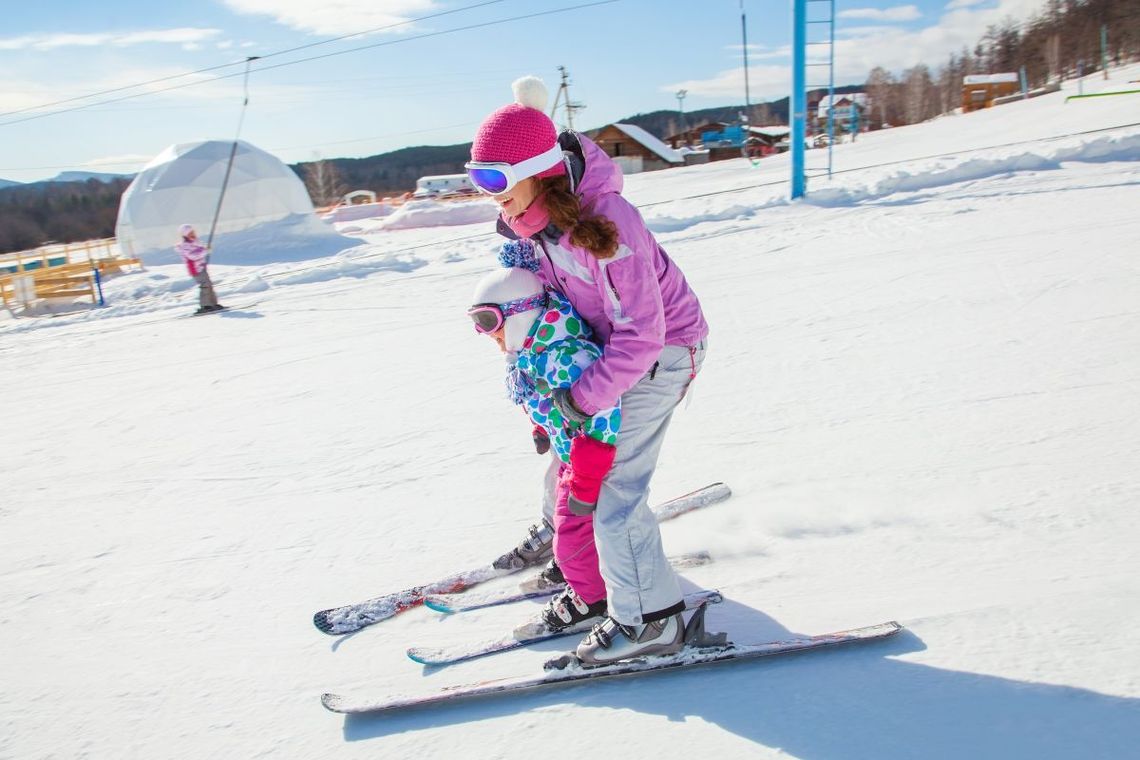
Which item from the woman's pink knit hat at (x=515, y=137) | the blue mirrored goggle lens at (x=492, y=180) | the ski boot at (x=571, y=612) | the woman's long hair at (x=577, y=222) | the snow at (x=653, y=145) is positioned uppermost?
the snow at (x=653, y=145)

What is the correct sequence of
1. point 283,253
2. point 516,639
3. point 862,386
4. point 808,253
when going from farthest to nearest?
1. point 283,253
2. point 808,253
3. point 862,386
4. point 516,639

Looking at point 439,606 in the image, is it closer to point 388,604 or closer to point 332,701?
point 388,604

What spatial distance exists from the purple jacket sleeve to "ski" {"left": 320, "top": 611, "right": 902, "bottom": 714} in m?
0.77

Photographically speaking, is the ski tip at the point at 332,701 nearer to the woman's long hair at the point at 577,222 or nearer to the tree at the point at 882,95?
the woman's long hair at the point at 577,222

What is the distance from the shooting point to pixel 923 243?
24.1ft

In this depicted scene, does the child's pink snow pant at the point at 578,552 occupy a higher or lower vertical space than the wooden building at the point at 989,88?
lower

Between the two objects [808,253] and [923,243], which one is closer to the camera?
[923,243]

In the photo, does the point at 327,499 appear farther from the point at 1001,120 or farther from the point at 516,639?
the point at 1001,120

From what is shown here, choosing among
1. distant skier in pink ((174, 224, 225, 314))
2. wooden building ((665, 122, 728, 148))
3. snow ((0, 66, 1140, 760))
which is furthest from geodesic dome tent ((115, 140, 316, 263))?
wooden building ((665, 122, 728, 148))

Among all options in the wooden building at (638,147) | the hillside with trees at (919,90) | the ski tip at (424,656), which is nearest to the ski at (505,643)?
the ski tip at (424,656)

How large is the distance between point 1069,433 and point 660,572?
2253mm

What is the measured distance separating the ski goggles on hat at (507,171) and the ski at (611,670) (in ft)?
4.43

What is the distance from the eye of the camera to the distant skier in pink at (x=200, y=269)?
10633mm

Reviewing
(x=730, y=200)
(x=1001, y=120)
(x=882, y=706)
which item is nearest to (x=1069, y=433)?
(x=882, y=706)
